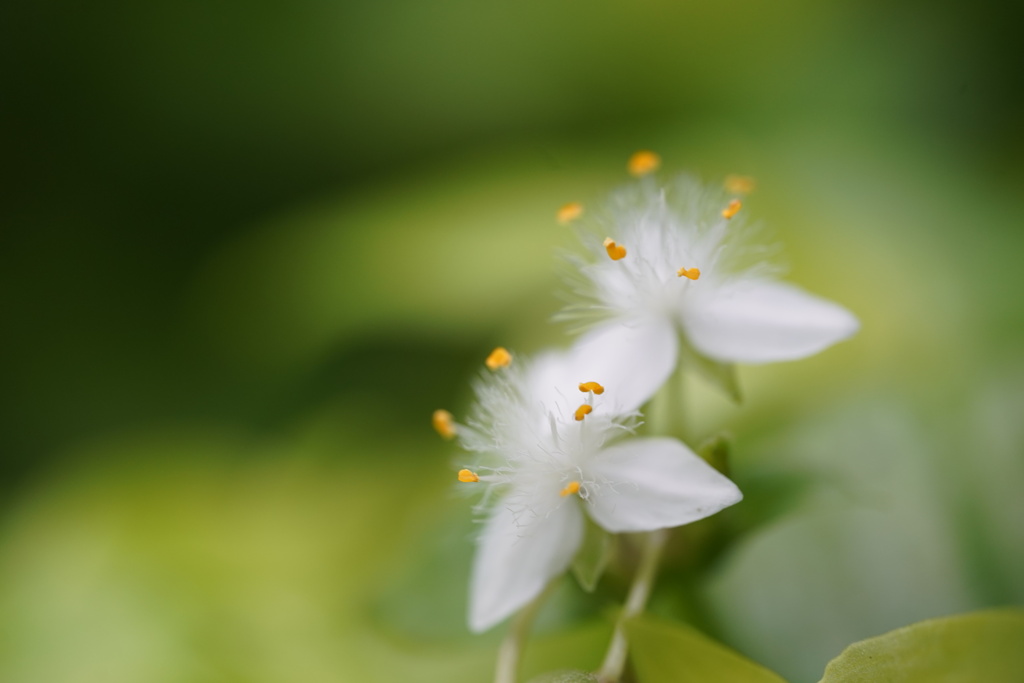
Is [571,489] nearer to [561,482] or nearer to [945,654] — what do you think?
[561,482]

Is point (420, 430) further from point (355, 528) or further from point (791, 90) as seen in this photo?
point (791, 90)

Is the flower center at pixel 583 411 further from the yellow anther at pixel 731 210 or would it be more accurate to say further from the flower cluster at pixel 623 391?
the yellow anther at pixel 731 210

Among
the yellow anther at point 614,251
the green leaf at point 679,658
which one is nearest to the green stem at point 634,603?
the green leaf at point 679,658

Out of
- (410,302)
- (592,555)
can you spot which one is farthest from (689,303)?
(410,302)

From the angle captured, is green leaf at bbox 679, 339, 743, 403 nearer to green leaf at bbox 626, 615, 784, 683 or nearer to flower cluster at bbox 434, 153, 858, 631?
flower cluster at bbox 434, 153, 858, 631

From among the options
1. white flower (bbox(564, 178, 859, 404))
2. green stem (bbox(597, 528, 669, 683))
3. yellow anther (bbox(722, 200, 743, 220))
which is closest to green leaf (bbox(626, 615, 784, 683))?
green stem (bbox(597, 528, 669, 683))

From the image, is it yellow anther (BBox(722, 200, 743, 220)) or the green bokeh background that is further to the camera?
the green bokeh background

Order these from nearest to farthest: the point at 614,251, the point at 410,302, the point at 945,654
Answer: the point at 945,654 < the point at 614,251 < the point at 410,302
